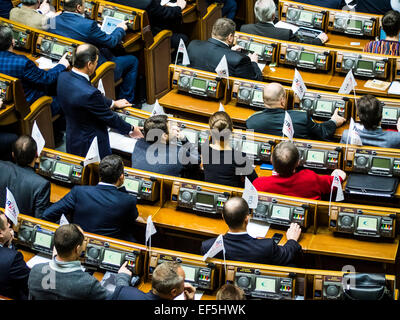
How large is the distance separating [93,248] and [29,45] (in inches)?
126

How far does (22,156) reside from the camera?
5.41 m

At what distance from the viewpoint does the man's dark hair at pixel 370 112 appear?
18.5 ft

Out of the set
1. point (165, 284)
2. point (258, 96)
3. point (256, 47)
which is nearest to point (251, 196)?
point (165, 284)

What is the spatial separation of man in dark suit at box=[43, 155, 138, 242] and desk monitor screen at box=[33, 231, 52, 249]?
0.20 meters

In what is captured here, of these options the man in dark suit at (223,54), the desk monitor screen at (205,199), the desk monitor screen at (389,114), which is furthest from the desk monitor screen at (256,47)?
the desk monitor screen at (205,199)

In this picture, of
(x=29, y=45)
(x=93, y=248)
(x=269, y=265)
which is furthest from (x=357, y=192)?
(x=29, y=45)

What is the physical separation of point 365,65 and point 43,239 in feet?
11.4

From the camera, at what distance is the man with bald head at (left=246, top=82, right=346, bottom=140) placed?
5.94m

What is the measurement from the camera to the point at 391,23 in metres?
6.94

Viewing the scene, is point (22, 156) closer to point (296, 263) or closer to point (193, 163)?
point (193, 163)

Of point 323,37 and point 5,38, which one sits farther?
point 323,37

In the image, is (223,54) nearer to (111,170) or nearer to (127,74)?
(127,74)

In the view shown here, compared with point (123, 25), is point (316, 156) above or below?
below

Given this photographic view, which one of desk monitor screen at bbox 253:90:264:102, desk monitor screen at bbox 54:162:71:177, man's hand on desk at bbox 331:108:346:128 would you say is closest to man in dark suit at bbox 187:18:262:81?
desk monitor screen at bbox 253:90:264:102
